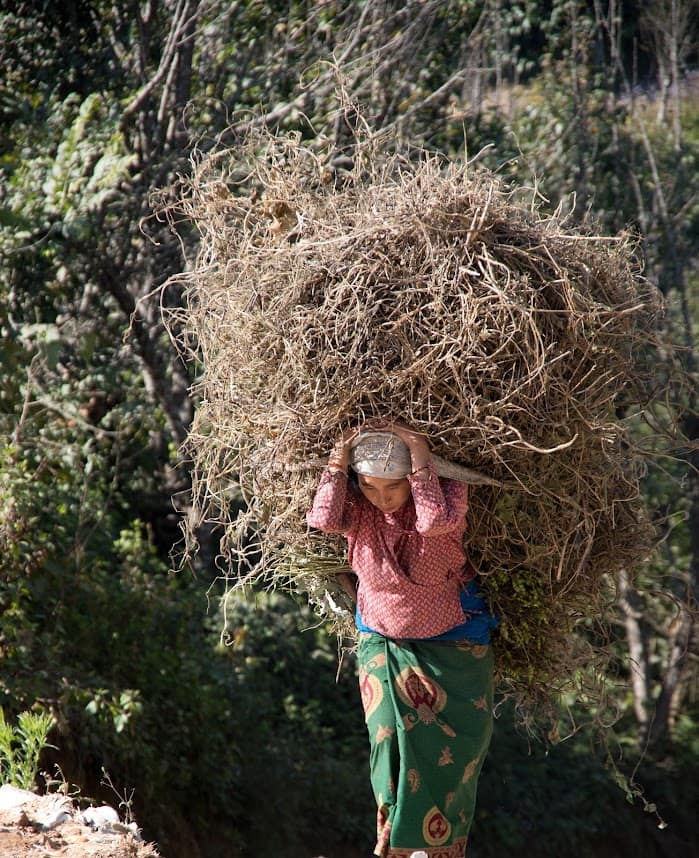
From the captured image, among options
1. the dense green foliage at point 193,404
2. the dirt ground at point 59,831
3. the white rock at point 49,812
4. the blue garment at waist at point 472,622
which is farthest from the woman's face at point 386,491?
the dense green foliage at point 193,404

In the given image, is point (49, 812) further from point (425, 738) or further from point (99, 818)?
point (425, 738)

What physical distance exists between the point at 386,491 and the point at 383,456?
0.11 meters

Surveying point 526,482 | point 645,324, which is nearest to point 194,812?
point 526,482

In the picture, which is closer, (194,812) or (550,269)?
(550,269)

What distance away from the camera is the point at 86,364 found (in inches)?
200

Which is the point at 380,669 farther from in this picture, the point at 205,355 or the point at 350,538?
the point at 205,355

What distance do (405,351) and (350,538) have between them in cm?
54

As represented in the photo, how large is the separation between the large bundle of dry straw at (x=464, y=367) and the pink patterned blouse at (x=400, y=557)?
101 mm

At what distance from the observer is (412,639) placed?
2672 millimetres

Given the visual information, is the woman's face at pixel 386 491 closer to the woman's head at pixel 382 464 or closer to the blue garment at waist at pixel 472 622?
the woman's head at pixel 382 464

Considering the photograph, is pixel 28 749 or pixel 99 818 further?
pixel 28 749

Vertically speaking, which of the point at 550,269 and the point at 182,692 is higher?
the point at 550,269

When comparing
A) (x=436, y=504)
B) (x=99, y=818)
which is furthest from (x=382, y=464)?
(x=99, y=818)

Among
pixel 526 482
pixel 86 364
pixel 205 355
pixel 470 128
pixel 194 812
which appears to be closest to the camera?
pixel 526 482
